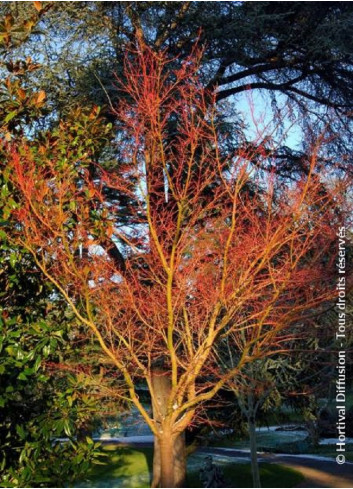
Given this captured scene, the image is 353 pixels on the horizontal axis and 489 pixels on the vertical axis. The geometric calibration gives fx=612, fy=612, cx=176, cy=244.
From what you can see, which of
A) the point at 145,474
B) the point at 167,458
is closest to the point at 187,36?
the point at 167,458

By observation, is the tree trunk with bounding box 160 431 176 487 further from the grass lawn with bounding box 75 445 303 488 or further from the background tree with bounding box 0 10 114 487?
the grass lawn with bounding box 75 445 303 488

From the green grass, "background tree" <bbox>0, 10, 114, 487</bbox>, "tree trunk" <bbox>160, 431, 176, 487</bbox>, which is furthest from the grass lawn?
"background tree" <bbox>0, 10, 114, 487</bbox>

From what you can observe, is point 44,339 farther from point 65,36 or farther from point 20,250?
point 65,36

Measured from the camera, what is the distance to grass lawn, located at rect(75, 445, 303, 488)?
52.5ft

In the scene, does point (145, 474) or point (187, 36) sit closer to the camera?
point (187, 36)

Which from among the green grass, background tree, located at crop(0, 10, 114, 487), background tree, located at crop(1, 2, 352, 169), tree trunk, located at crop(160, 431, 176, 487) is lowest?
the green grass

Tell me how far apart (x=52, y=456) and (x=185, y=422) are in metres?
1.33

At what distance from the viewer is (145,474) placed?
1664 centimetres

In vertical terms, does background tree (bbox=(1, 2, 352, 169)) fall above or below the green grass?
above

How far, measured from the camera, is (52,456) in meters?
5.41

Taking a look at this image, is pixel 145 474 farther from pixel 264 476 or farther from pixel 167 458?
pixel 167 458

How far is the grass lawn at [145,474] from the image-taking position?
52.5 feet

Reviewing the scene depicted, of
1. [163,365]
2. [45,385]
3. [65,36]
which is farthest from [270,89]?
[45,385]

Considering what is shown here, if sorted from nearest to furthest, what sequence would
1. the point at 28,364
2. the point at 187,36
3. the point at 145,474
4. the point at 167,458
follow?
the point at 28,364 → the point at 167,458 → the point at 187,36 → the point at 145,474
